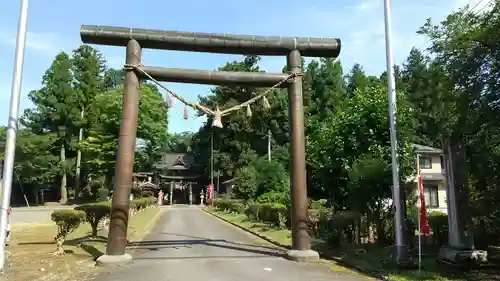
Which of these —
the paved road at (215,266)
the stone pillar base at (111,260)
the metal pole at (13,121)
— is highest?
the metal pole at (13,121)

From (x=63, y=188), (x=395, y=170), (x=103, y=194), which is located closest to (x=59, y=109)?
(x=63, y=188)

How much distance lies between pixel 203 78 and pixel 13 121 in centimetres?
535

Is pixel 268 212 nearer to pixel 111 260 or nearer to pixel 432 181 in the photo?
pixel 111 260

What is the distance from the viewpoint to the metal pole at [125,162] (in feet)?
37.1

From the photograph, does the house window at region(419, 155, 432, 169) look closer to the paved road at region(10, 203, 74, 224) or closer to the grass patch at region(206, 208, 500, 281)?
the grass patch at region(206, 208, 500, 281)

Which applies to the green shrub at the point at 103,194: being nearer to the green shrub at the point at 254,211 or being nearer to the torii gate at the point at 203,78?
the green shrub at the point at 254,211

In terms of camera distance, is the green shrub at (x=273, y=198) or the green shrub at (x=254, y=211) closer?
the green shrub at (x=254, y=211)

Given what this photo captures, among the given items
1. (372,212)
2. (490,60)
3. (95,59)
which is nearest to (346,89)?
(95,59)

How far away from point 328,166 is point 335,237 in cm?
480

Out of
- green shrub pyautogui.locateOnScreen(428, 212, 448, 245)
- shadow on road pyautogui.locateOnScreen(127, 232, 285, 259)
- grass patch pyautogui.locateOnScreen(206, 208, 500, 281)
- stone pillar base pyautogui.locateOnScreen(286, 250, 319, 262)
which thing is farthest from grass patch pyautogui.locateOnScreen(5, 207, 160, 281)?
green shrub pyautogui.locateOnScreen(428, 212, 448, 245)

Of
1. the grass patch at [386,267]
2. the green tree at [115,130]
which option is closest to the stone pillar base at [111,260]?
the grass patch at [386,267]

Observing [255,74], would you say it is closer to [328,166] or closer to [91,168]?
[328,166]

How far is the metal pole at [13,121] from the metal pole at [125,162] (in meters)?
2.63

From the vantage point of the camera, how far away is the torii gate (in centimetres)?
1155
